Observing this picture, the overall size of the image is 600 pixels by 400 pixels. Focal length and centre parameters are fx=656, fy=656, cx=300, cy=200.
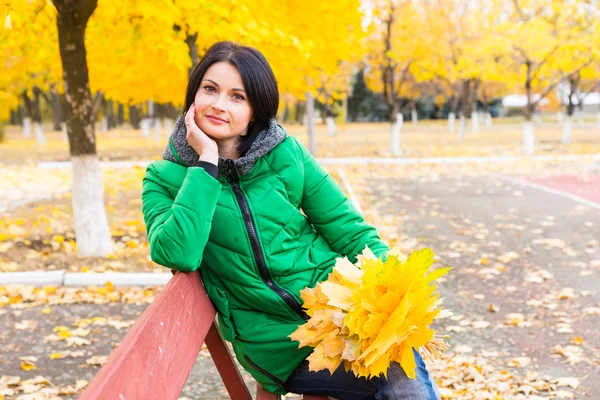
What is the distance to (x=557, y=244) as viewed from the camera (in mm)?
8102

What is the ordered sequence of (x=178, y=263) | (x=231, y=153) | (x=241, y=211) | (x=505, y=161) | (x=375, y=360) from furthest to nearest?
(x=505, y=161) < (x=231, y=153) < (x=241, y=211) < (x=178, y=263) < (x=375, y=360)

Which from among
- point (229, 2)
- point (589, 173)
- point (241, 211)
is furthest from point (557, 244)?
point (589, 173)

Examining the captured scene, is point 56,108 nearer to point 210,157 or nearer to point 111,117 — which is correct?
point 111,117

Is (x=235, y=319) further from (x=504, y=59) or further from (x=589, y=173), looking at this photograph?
(x=504, y=59)

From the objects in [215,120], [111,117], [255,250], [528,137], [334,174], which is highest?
[215,120]

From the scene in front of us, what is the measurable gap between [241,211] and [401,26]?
2169 cm

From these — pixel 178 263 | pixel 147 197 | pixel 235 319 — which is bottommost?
pixel 235 319

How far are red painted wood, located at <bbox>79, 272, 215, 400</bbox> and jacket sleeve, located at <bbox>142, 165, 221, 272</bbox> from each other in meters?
0.08

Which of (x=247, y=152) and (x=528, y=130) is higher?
(x=247, y=152)

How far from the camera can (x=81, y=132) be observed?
23.0 feet

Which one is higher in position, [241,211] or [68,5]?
[68,5]

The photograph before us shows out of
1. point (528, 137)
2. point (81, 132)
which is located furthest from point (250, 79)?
point (528, 137)

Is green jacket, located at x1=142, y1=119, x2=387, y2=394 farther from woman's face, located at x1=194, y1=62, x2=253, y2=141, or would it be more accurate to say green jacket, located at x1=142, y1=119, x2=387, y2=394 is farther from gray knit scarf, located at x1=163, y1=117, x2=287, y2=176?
woman's face, located at x1=194, y1=62, x2=253, y2=141

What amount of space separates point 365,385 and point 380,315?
1.31 ft
